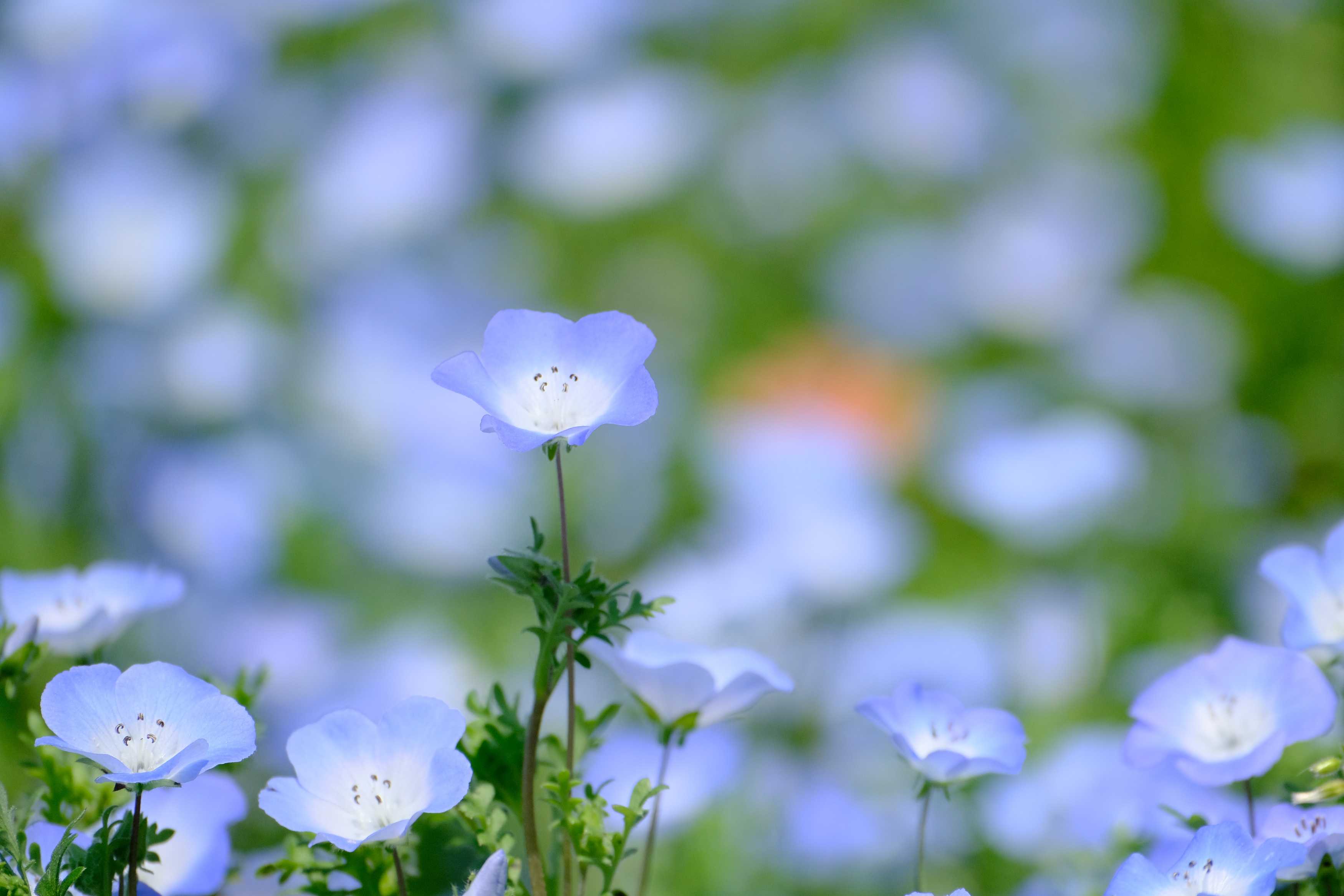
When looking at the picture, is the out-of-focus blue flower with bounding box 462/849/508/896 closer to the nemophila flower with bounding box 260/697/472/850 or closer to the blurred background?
the nemophila flower with bounding box 260/697/472/850

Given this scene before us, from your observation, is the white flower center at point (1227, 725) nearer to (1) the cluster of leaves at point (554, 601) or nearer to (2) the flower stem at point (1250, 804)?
(2) the flower stem at point (1250, 804)

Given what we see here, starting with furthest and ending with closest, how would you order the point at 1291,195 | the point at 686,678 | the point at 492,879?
the point at 1291,195
the point at 686,678
the point at 492,879

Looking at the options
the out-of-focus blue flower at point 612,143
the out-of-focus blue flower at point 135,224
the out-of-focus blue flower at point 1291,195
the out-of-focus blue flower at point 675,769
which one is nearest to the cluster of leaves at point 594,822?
the out-of-focus blue flower at point 675,769

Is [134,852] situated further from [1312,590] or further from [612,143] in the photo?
[612,143]

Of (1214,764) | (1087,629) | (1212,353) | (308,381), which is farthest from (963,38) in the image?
(1214,764)

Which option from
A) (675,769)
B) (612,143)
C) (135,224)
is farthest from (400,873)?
(612,143)

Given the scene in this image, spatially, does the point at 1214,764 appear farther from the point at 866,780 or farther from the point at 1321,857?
the point at 866,780

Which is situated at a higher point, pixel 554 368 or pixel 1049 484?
pixel 1049 484

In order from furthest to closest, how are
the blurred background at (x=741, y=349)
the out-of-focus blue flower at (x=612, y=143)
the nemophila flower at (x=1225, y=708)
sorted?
the out-of-focus blue flower at (x=612, y=143), the blurred background at (x=741, y=349), the nemophila flower at (x=1225, y=708)
